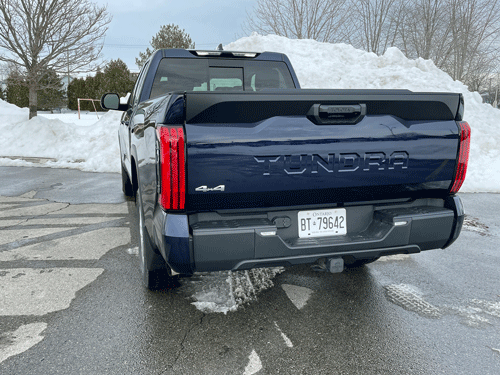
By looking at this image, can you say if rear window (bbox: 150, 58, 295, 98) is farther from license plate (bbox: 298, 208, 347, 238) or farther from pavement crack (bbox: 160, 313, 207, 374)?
pavement crack (bbox: 160, 313, 207, 374)

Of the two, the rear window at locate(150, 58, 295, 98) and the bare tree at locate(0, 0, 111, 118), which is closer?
the rear window at locate(150, 58, 295, 98)

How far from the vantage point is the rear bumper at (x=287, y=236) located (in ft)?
7.60

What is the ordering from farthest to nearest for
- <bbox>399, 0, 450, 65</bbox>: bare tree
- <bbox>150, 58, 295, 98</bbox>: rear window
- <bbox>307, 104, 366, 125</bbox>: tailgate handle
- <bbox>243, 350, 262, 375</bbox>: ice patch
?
<bbox>399, 0, 450, 65</bbox>: bare tree < <bbox>150, 58, 295, 98</bbox>: rear window < <bbox>307, 104, 366, 125</bbox>: tailgate handle < <bbox>243, 350, 262, 375</bbox>: ice patch

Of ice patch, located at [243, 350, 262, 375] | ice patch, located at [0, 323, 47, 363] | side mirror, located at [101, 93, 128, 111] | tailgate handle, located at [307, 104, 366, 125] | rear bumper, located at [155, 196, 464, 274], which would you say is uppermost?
side mirror, located at [101, 93, 128, 111]

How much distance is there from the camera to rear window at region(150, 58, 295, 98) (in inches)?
167

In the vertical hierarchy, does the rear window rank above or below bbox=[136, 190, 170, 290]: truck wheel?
above

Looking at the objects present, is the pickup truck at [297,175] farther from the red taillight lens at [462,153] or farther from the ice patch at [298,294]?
the ice patch at [298,294]

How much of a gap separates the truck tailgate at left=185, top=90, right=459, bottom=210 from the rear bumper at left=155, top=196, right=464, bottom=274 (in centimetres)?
10

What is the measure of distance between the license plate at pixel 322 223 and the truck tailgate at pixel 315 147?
0.08 meters

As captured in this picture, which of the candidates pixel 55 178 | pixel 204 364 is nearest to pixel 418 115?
pixel 204 364

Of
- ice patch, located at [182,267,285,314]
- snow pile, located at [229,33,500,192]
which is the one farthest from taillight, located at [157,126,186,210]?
snow pile, located at [229,33,500,192]

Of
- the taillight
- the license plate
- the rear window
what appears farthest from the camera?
the rear window

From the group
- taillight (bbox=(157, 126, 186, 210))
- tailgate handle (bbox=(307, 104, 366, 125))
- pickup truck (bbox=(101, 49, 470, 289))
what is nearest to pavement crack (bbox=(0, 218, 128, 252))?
pickup truck (bbox=(101, 49, 470, 289))

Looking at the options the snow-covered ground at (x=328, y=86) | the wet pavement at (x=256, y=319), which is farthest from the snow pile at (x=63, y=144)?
the wet pavement at (x=256, y=319)
